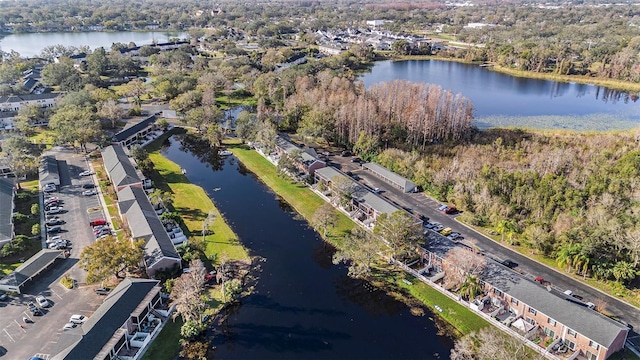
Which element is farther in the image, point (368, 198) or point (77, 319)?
point (368, 198)

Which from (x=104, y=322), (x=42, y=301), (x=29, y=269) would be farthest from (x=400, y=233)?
(x=29, y=269)

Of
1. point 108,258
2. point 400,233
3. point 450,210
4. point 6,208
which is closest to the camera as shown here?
point 108,258

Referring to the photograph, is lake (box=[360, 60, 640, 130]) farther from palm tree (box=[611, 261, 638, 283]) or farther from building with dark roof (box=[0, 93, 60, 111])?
building with dark roof (box=[0, 93, 60, 111])

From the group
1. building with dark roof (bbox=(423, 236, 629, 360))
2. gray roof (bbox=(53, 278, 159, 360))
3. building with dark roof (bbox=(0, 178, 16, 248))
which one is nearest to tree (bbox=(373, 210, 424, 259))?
building with dark roof (bbox=(423, 236, 629, 360))

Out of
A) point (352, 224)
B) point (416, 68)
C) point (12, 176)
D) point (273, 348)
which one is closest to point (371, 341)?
point (273, 348)

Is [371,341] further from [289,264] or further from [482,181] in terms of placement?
[482,181]

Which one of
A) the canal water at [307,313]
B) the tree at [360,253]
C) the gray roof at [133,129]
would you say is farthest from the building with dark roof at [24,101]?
the tree at [360,253]

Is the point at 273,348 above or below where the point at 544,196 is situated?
below

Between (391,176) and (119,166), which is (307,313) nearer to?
(391,176)
